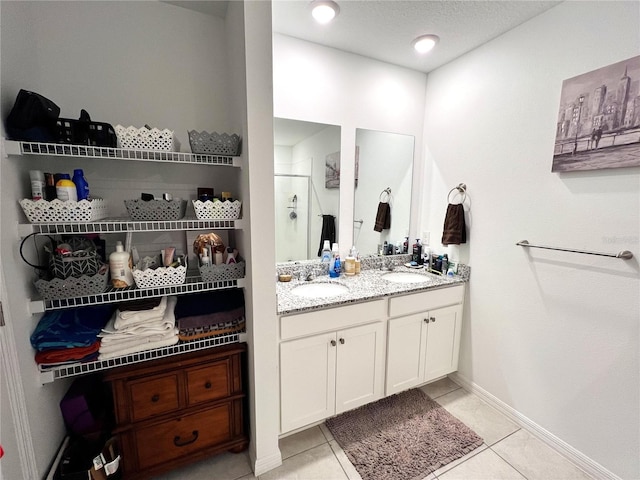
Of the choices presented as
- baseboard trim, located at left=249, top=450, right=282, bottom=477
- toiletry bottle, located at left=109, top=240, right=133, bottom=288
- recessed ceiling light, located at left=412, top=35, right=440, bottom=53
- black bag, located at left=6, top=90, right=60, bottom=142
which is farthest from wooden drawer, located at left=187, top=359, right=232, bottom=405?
→ recessed ceiling light, located at left=412, top=35, right=440, bottom=53

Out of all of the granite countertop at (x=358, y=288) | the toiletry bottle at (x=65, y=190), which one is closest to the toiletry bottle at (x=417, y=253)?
the granite countertop at (x=358, y=288)

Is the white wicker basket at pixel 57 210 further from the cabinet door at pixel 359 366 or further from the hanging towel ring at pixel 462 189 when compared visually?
the hanging towel ring at pixel 462 189

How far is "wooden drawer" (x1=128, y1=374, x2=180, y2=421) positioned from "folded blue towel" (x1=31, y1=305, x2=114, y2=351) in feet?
0.97

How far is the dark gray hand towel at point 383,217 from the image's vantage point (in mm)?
2270

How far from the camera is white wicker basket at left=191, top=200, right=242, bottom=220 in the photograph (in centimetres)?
123

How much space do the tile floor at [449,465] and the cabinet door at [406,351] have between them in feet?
1.43

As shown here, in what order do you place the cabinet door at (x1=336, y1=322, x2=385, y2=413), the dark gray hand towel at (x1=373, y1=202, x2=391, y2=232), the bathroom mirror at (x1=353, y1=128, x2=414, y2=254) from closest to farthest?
1. the cabinet door at (x1=336, y1=322, x2=385, y2=413)
2. the bathroom mirror at (x1=353, y1=128, x2=414, y2=254)
3. the dark gray hand towel at (x1=373, y1=202, x2=391, y2=232)

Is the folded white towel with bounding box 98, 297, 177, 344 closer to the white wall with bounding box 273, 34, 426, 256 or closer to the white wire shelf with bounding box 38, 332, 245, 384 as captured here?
the white wire shelf with bounding box 38, 332, 245, 384

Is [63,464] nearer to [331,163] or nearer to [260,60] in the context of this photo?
[260,60]

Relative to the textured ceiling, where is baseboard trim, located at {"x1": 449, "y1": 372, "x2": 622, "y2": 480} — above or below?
below

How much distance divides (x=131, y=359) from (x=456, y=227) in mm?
2107

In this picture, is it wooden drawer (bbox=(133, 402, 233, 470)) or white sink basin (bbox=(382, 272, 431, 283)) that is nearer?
wooden drawer (bbox=(133, 402, 233, 470))

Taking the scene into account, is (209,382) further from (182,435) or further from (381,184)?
(381,184)

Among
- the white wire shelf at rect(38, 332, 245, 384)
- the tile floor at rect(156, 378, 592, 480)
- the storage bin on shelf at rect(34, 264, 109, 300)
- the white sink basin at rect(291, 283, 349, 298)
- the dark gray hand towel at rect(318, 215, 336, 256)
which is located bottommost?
the tile floor at rect(156, 378, 592, 480)
